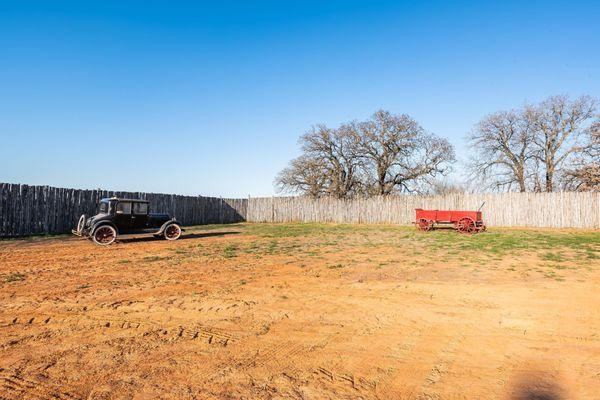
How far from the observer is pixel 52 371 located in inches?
109

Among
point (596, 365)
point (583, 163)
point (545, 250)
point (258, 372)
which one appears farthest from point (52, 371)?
point (583, 163)

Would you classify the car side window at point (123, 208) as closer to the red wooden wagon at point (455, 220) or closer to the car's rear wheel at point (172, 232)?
the car's rear wheel at point (172, 232)

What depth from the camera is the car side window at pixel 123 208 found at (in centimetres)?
1170

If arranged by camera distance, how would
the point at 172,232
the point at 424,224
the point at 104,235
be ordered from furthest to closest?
the point at 424,224 < the point at 172,232 < the point at 104,235

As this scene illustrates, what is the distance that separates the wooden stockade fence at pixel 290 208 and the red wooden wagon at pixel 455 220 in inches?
182

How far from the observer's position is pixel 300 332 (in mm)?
3666

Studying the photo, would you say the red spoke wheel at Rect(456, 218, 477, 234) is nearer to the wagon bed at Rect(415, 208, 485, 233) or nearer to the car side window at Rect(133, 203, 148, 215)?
the wagon bed at Rect(415, 208, 485, 233)

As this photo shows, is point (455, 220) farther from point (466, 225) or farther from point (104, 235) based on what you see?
point (104, 235)

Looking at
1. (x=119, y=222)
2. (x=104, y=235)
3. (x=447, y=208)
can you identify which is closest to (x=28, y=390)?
(x=104, y=235)

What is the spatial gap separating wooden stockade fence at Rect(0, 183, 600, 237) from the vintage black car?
11.9ft

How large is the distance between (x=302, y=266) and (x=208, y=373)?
481cm

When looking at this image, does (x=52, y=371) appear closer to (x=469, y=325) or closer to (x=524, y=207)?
(x=469, y=325)

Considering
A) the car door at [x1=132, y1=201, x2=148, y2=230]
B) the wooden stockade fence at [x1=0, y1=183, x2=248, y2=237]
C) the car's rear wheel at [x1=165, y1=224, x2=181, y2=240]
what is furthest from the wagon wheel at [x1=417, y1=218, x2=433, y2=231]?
the wooden stockade fence at [x1=0, y1=183, x2=248, y2=237]

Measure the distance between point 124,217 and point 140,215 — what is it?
57 centimetres
